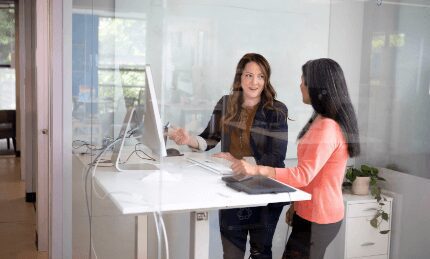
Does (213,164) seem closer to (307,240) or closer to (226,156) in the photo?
(226,156)

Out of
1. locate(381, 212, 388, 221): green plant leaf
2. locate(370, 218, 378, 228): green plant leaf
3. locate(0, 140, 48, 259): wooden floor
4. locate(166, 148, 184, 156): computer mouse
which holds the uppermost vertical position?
locate(166, 148, 184, 156): computer mouse

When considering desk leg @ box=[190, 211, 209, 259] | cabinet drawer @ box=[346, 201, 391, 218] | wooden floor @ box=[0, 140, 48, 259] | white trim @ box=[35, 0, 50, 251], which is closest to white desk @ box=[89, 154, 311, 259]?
desk leg @ box=[190, 211, 209, 259]

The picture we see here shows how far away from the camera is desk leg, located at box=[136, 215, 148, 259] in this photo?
172cm

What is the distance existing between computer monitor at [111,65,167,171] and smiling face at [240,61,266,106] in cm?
31

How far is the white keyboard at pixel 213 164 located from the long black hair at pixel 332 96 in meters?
0.32

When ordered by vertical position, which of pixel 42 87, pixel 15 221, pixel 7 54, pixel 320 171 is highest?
pixel 7 54

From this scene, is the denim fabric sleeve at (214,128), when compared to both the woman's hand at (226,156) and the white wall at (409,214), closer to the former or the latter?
the woman's hand at (226,156)

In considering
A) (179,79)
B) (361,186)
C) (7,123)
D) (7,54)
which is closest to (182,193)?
(179,79)

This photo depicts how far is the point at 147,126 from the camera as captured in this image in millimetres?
1659

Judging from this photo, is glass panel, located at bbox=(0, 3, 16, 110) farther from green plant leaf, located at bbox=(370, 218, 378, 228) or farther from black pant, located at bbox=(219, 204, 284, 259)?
green plant leaf, located at bbox=(370, 218, 378, 228)

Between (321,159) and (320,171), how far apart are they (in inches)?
1.3

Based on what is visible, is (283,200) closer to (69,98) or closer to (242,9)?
(242,9)

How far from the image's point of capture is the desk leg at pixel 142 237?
1.72 meters

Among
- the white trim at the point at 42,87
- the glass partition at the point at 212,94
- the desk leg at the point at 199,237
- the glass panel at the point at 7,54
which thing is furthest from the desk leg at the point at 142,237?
the glass panel at the point at 7,54
